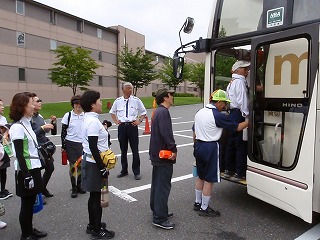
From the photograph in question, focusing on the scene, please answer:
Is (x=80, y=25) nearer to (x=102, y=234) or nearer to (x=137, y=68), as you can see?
(x=137, y=68)

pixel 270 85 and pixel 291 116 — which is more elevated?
pixel 270 85

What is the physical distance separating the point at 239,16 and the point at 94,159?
9.18ft

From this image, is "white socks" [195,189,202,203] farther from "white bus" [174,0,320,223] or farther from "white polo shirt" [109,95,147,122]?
"white polo shirt" [109,95,147,122]

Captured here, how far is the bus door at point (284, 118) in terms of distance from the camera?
3123 mm

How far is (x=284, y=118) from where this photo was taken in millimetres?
3566

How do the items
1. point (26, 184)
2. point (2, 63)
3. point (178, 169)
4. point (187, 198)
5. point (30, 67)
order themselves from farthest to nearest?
point (30, 67)
point (2, 63)
point (178, 169)
point (187, 198)
point (26, 184)

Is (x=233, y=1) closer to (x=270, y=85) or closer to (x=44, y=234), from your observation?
(x=270, y=85)

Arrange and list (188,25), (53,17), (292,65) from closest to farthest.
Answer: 1. (292,65)
2. (188,25)
3. (53,17)

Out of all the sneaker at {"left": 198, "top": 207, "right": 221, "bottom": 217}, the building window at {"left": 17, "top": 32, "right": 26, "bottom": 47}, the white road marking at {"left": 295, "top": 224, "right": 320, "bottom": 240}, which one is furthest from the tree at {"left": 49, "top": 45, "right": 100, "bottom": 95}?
the white road marking at {"left": 295, "top": 224, "right": 320, "bottom": 240}

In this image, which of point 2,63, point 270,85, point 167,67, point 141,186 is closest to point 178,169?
point 141,186

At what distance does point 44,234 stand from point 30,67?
29243 mm

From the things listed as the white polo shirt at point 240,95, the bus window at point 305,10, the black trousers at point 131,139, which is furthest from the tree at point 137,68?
the bus window at point 305,10

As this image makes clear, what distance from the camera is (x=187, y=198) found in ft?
15.8

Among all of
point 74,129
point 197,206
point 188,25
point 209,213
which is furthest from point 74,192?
point 188,25
